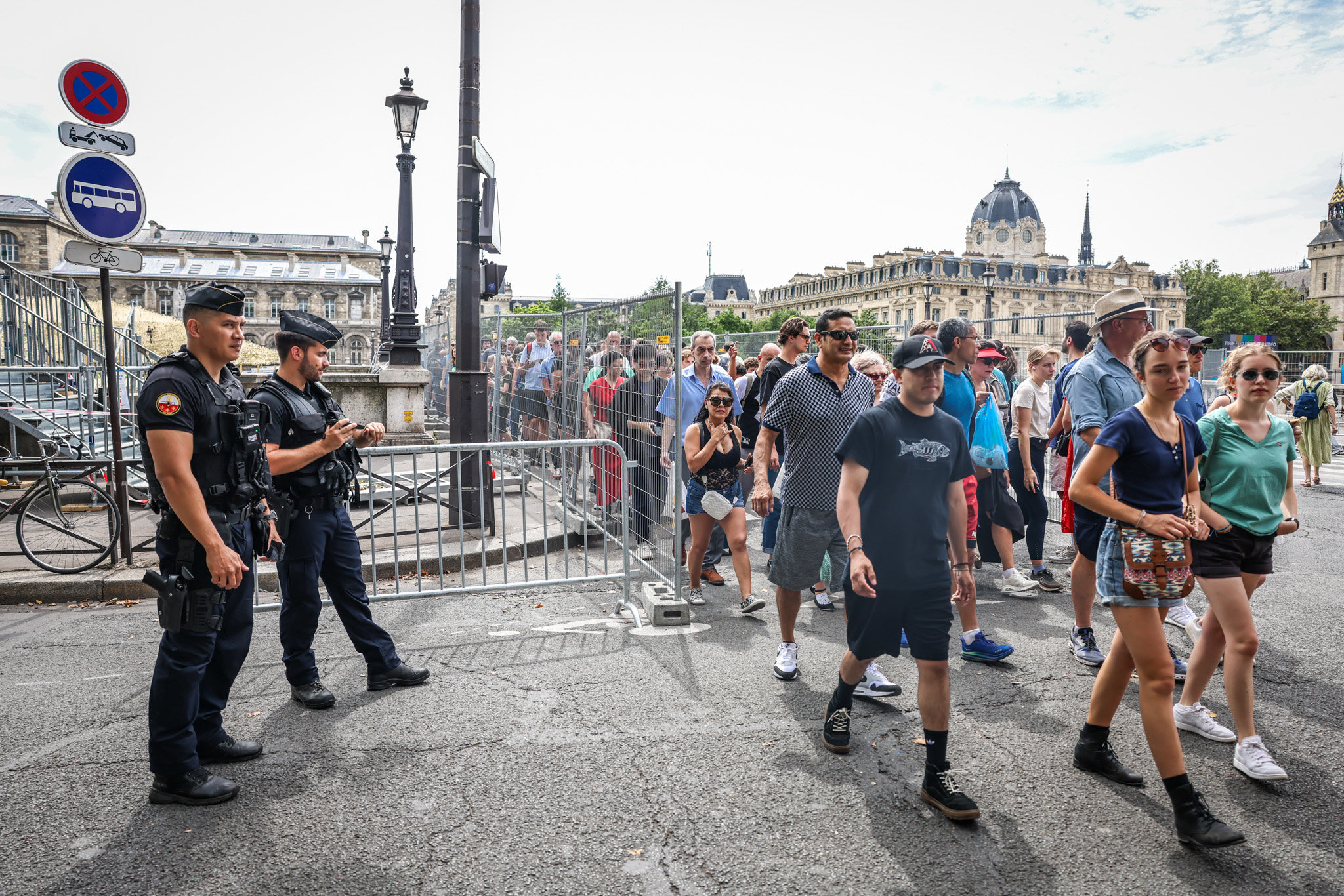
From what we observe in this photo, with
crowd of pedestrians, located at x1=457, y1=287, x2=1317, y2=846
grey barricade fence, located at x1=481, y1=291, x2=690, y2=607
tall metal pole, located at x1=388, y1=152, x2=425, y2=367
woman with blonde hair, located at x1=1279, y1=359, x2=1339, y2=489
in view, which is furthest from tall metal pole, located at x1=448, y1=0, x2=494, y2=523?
woman with blonde hair, located at x1=1279, y1=359, x2=1339, y2=489

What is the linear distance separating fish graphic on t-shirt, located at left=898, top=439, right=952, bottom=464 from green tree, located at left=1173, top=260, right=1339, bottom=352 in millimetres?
79463

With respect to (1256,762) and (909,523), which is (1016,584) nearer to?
(1256,762)

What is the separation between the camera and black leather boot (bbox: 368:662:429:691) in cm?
436

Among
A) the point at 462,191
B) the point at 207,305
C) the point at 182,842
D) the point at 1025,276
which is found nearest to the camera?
the point at 182,842

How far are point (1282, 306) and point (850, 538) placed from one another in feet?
296

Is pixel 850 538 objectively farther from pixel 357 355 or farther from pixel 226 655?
pixel 357 355

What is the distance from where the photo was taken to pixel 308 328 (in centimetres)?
407

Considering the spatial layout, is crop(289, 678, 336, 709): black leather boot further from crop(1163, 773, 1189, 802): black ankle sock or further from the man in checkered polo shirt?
crop(1163, 773, 1189, 802): black ankle sock

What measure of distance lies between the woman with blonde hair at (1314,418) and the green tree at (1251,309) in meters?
67.3

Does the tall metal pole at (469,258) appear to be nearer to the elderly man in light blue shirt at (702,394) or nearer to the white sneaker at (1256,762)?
the elderly man in light blue shirt at (702,394)

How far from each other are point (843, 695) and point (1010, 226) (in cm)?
12804

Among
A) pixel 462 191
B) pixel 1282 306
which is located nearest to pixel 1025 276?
pixel 1282 306

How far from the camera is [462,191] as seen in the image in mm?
7566

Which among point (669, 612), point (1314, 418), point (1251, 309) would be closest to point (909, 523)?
point (669, 612)
